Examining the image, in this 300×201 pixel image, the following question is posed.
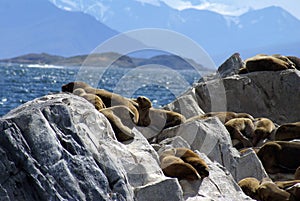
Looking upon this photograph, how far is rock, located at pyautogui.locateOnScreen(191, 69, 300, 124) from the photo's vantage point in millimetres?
17969

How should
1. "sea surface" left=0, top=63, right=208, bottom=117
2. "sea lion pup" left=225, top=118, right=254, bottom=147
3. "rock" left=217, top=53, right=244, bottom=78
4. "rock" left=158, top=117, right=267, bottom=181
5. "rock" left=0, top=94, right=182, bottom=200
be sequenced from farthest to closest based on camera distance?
"sea surface" left=0, top=63, right=208, bottom=117 → "rock" left=217, top=53, right=244, bottom=78 → "sea lion pup" left=225, top=118, right=254, bottom=147 → "rock" left=158, top=117, right=267, bottom=181 → "rock" left=0, top=94, right=182, bottom=200

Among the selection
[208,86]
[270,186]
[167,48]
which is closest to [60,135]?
[270,186]

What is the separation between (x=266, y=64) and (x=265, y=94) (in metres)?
0.94

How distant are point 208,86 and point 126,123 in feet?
24.4

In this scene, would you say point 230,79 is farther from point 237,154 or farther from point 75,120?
point 75,120

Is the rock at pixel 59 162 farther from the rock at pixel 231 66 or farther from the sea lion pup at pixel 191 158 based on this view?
the rock at pixel 231 66

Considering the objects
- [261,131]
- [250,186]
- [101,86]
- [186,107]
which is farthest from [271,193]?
[101,86]

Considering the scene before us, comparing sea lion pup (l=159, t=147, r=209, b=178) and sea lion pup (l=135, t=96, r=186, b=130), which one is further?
sea lion pup (l=135, t=96, r=186, b=130)

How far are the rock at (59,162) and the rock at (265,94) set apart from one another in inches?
403

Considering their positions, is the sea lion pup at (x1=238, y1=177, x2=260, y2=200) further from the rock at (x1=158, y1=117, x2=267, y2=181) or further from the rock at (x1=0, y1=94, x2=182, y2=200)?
the rock at (x1=0, y1=94, x2=182, y2=200)

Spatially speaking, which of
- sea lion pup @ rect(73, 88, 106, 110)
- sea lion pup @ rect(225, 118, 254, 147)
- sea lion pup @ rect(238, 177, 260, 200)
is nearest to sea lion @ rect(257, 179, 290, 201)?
sea lion pup @ rect(238, 177, 260, 200)

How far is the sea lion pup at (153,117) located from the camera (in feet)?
40.8

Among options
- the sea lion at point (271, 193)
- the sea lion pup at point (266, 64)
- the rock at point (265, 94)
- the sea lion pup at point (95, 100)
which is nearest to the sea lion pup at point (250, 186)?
the sea lion at point (271, 193)

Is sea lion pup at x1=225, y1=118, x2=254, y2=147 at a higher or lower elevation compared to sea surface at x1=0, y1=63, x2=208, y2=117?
higher
